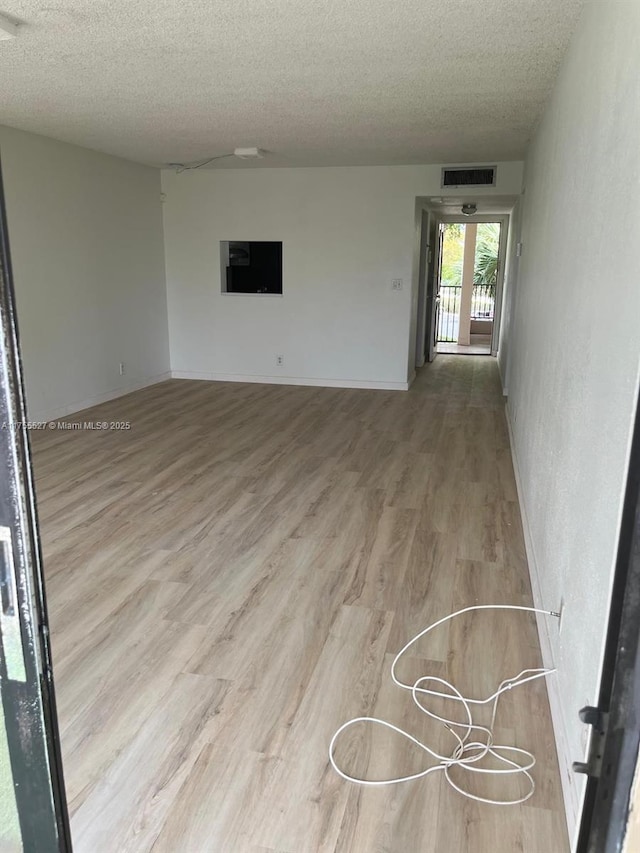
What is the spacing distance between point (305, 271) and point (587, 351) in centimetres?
577

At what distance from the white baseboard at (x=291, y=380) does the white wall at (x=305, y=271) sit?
1cm

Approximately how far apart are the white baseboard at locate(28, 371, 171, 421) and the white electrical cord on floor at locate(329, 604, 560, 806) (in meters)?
4.34

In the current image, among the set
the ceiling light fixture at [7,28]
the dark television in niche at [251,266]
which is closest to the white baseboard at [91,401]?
the dark television in niche at [251,266]

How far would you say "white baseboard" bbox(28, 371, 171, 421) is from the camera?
5.66m

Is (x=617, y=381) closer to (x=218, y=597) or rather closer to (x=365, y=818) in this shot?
(x=365, y=818)

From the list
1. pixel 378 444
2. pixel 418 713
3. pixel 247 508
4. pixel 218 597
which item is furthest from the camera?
pixel 378 444

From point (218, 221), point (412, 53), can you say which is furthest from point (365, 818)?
point (218, 221)

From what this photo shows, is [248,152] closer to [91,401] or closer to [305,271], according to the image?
[305,271]

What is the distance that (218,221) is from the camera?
7465 millimetres

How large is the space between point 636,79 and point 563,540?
4.42 feet

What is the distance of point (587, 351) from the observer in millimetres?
1882

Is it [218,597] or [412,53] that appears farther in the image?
[412,53]

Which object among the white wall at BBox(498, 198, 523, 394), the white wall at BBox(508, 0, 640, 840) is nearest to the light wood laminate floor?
the white wall at BBox(508, 0, 640, 840)

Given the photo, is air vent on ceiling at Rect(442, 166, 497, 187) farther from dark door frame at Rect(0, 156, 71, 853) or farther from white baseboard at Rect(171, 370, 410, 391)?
dark door frame at Rect(0, 156, 71, 853)
